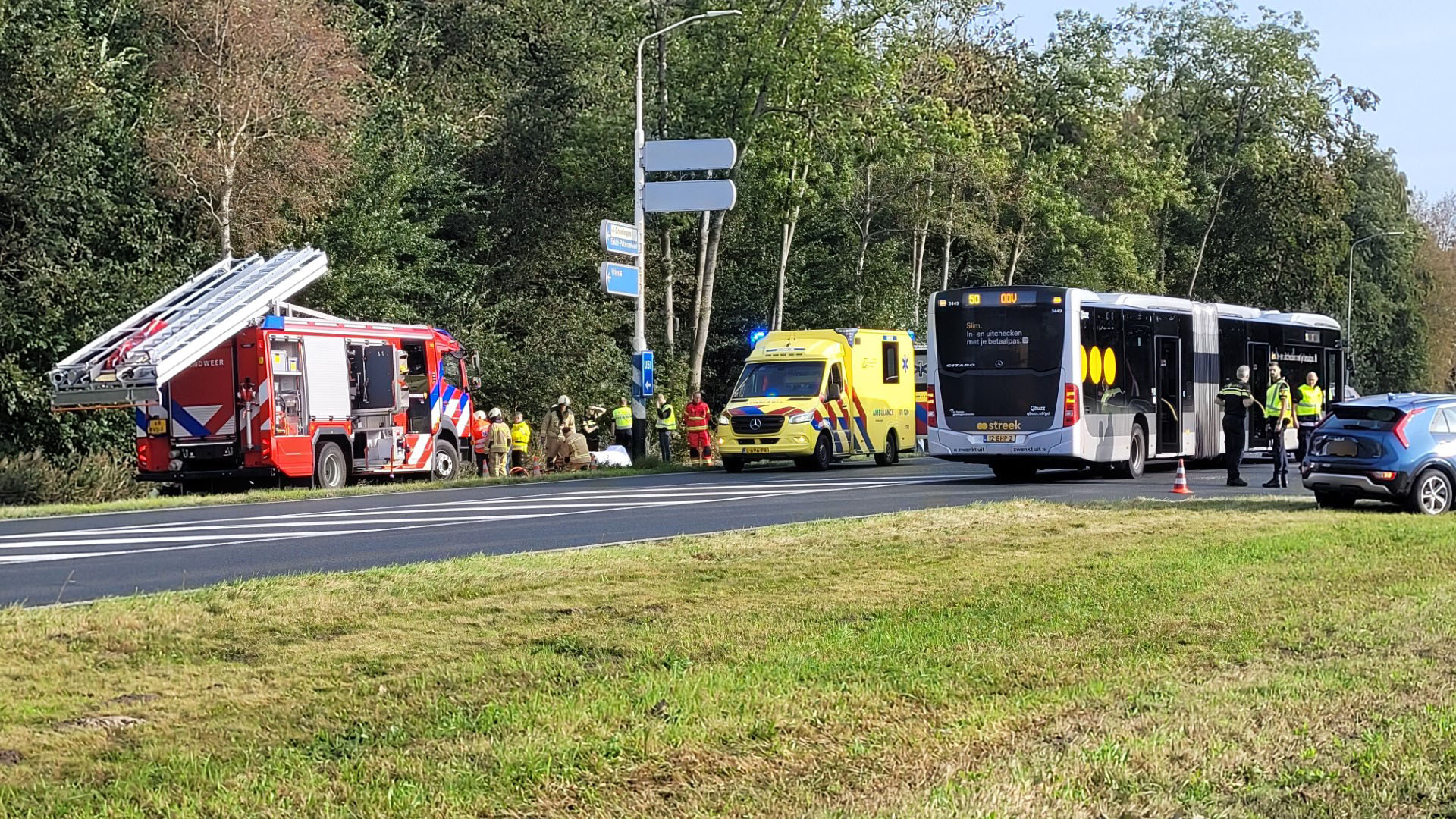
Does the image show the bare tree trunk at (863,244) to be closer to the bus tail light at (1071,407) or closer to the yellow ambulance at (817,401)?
the yellow ambulance at (817,401)

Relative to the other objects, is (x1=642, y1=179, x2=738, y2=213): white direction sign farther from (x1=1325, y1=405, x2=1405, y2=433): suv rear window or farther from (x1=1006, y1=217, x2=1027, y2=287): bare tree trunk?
(x1=1006, y1=217, x2=1027, y2=287): bare tree trunk

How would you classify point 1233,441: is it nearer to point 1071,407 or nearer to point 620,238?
point 1071,407

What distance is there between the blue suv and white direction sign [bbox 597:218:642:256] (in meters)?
15.2

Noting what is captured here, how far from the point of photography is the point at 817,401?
101 feet

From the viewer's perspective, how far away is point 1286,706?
293 inches

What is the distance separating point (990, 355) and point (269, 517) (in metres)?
12.0

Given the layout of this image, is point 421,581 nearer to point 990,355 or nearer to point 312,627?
point 312,627

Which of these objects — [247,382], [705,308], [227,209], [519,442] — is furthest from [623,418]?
[247,382]

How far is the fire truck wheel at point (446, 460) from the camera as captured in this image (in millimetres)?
31763

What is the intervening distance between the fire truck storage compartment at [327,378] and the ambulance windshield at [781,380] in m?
7.26

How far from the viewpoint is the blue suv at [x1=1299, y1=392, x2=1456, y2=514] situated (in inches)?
714

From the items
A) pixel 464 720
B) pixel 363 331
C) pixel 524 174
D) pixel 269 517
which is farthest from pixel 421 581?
→ pixel 524 174

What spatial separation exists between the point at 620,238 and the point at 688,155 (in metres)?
2.27

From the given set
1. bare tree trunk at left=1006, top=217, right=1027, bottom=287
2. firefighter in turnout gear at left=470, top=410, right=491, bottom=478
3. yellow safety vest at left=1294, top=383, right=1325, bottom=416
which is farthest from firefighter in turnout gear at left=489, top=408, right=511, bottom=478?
bare tree trunk at left=1006, top=217, right=1027, bottom=287
